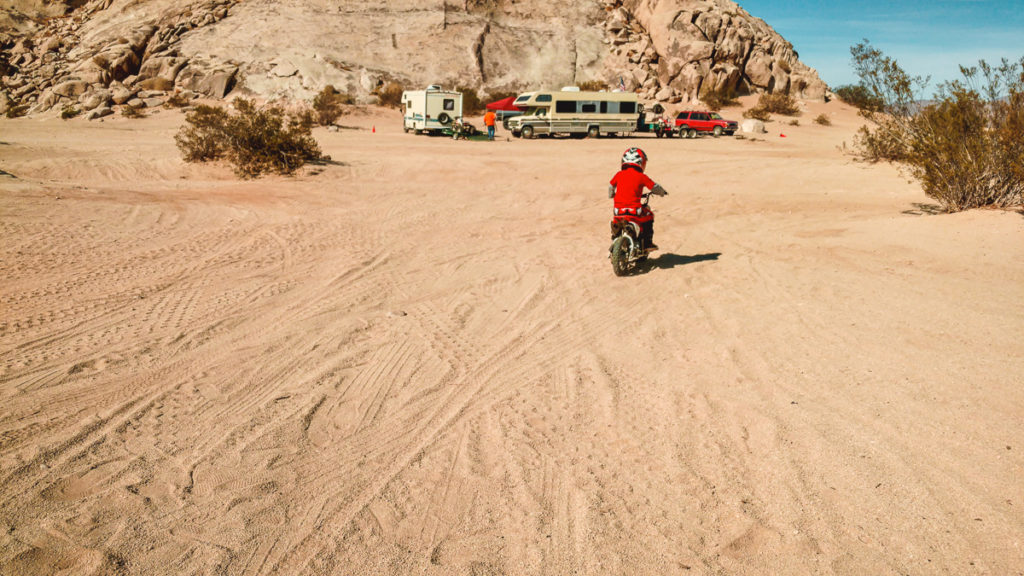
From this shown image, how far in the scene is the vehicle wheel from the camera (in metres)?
8.09

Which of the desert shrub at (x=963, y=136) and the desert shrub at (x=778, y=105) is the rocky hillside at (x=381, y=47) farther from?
the desert shrub at (x=963, y=136)

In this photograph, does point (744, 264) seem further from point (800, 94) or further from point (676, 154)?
point (800, 94)

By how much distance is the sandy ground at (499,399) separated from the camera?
3.31 metres

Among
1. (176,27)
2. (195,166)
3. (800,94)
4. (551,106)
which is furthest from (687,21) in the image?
(195,166)

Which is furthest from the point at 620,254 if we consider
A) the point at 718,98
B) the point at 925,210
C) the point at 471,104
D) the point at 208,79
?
the point at 718,98

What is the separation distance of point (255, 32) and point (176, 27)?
6.18m

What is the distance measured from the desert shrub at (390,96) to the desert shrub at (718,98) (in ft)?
74.8

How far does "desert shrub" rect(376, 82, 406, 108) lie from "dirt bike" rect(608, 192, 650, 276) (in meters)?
35.3

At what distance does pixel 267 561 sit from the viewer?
3.16m

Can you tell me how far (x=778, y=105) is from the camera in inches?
1781

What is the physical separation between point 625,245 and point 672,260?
1.47 metres

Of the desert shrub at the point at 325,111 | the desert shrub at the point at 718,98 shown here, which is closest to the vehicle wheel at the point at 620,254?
the desert shrub at the point at 325,111

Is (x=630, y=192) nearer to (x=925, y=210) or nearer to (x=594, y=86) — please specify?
(x=925, y=210)

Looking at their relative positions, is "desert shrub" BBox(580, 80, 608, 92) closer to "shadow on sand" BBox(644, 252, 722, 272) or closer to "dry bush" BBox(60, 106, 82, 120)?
"dry bush" BBox(60, 106, 82, 120)
